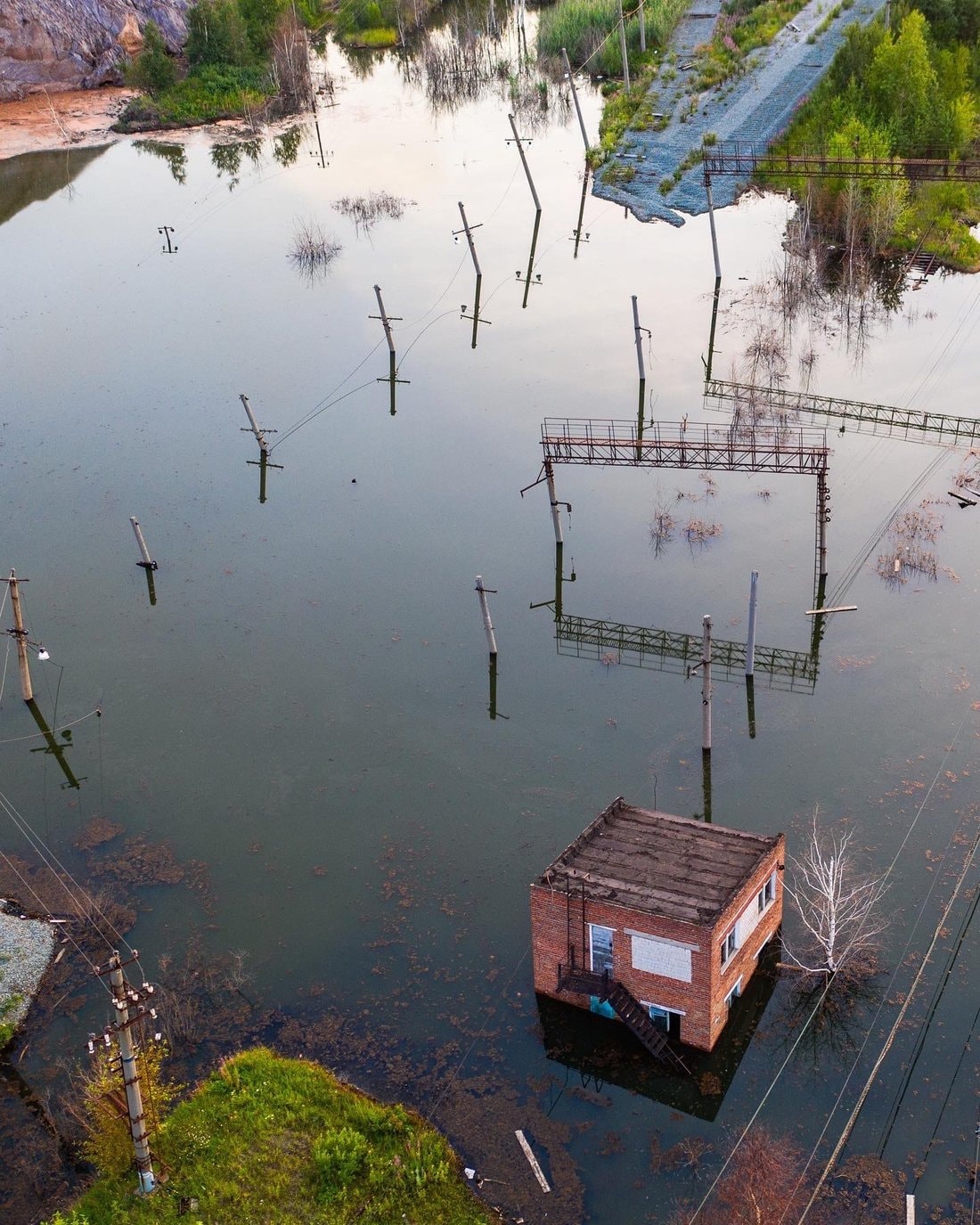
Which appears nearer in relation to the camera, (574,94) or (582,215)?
(582,215)

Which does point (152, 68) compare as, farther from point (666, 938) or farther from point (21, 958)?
point (666, 938)

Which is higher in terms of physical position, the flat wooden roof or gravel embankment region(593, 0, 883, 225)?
gravel embankment region(593, 0, 883, 225)

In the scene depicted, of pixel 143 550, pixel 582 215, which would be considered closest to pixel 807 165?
pixel 582 215

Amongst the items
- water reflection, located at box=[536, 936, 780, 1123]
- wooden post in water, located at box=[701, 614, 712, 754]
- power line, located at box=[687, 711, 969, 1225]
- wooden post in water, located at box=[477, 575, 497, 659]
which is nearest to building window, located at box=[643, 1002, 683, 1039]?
water reflection, located at box=[536, 936, 780, 1123]

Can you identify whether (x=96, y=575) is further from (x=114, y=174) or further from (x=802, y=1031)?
(x=114, y=174)

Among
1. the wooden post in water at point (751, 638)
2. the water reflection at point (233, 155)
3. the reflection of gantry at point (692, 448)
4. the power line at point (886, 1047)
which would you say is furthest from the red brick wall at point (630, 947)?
the water reflection at point (233, 155)

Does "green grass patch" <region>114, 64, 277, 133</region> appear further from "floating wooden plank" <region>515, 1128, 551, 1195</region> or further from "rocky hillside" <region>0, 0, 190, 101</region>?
"floating wooden plank" <region>515, 1128, 551, 1195</region>

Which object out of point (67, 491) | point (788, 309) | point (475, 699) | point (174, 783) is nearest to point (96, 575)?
point (67, 491)

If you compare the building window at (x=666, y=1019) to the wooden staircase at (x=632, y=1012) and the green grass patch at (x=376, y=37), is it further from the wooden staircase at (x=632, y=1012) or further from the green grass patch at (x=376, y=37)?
the green grass patch at (x=376, y=37)
